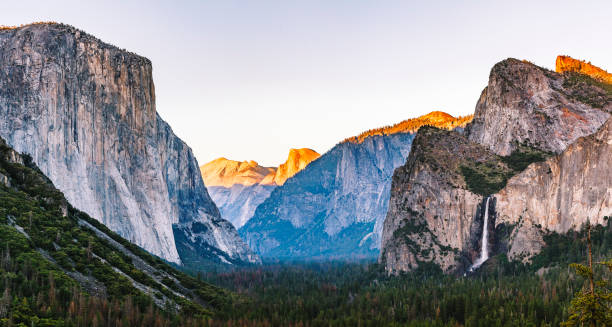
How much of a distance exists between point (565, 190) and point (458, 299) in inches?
2257

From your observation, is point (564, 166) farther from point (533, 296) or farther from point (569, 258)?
point (533, 296)

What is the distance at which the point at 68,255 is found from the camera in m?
109

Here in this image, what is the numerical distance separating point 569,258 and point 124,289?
104248 mm

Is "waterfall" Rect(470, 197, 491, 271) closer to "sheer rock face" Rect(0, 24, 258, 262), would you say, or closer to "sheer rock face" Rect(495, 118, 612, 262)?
"sheer rock face" Rect(495, 118, 612, 262)

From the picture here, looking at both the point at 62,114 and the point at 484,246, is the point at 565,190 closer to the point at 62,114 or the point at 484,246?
the point at 484,246

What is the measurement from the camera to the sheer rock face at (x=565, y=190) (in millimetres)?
155500

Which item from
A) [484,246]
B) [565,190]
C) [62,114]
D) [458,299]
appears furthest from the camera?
[484,246]

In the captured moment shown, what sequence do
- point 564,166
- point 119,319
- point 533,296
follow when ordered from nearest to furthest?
point 119,319 < point 533,296 < point 564,166

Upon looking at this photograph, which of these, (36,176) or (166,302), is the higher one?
(36,176)

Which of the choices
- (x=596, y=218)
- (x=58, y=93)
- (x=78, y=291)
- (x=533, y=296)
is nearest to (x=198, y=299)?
(x=78, y=291)

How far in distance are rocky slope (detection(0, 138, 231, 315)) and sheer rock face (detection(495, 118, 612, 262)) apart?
87260mm

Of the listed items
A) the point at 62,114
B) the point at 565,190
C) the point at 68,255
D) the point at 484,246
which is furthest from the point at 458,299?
the point at 62,114

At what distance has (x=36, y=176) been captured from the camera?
13650 cm

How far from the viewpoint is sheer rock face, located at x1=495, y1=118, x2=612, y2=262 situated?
15550 centimetres
